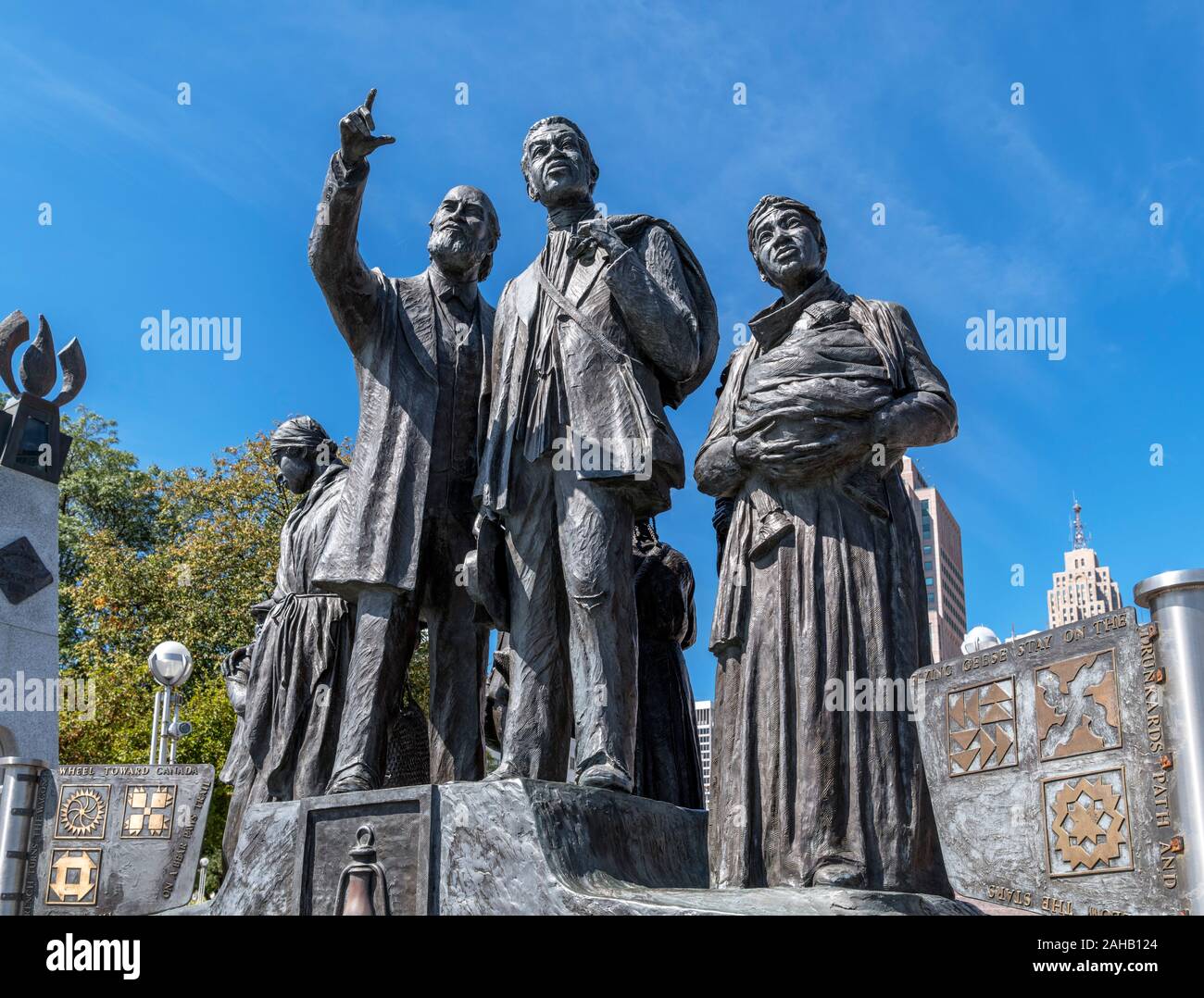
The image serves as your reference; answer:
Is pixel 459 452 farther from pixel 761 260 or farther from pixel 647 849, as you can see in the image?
pixel 647 849

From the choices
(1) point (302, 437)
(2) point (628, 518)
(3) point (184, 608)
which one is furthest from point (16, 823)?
(3) point (184, 608)

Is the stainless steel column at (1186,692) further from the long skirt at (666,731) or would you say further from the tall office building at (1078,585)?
the tall office building at (1078,585)

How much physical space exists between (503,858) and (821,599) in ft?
5.62

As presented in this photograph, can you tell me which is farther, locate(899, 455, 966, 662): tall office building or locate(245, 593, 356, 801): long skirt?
locate(899, 455, 966, 662): tall office building

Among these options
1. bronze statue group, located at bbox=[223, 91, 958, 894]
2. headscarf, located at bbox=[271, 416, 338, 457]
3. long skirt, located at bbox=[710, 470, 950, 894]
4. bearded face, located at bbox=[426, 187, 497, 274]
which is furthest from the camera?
headscarf, located at bbox=[271, 416, 338, 457]

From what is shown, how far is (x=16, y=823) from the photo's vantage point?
7.82 meters

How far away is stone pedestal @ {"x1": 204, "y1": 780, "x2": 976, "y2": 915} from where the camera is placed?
15.6ft

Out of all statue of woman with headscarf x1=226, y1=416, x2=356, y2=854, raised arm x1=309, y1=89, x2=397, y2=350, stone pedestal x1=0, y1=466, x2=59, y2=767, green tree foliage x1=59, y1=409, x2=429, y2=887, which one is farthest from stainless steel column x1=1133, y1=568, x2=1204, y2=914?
green tree foliage x1=59, y1=409, x2=429, y2=887

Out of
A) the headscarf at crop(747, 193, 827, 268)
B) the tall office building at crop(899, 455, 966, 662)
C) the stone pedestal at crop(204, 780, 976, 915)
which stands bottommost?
the stone pedestal at crop(204, 780, 976, 915)

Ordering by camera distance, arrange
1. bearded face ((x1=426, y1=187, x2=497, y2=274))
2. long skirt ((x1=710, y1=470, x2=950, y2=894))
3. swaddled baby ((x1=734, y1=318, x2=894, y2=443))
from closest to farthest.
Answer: long skirt ((x1=710, y1=470, x2=950, y2=894)), swaddled baby ((x1=734, y1=318, x2=894, y2=443)), bearded face ((x1=426, y1=187, x2=497, y2=274))

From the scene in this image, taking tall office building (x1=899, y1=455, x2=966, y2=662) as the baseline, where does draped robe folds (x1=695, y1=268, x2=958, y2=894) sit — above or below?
below

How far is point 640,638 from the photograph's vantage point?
766 centimetres

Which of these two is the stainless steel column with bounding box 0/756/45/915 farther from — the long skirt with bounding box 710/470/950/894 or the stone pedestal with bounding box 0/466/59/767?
the stone pedestal with bounding box 0/466/59/767
